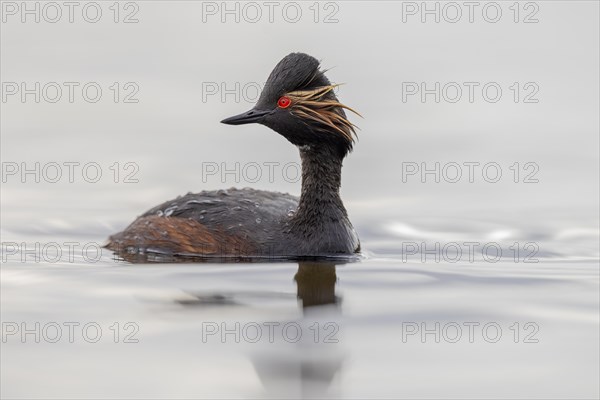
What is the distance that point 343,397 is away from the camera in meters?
9.00

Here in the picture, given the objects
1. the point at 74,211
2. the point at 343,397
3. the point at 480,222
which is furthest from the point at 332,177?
the point at 343,397

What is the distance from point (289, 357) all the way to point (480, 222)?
249 inches

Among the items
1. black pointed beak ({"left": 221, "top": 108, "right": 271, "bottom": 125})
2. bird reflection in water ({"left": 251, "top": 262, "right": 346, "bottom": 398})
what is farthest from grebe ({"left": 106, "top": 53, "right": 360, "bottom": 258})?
bird reflection in water ({"left": 251, "top": 262, "right": 346, "bottom": 398})

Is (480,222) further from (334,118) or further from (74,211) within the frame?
(74,211)

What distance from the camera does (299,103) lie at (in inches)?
539

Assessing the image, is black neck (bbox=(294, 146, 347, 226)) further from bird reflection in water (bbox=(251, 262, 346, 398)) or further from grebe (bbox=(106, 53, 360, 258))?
bird reflection in water (bbox=(251, 262, 346, 398))

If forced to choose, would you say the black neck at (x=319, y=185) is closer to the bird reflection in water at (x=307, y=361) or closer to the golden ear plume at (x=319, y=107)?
the golden ear plume at (x=319, y=107)

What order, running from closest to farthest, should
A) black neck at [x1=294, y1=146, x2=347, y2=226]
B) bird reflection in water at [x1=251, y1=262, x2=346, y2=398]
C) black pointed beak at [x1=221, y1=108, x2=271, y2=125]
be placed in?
bird reflection in water at [x1=251, y1=262, x2=346, y2=398]
black pointed beak at [x1=221, y1=108, x2=271, y2=125]
black neck at [x1=294, y1=146, x2=347, y2=226]

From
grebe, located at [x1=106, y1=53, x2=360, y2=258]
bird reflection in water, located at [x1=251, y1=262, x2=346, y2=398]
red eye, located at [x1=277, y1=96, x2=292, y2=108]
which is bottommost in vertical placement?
bird reflection in water, located at [x1=251, y1=262, x2=346, y2=398]

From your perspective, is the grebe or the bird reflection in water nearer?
the bird reflection in water

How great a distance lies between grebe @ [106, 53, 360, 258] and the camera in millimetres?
13688

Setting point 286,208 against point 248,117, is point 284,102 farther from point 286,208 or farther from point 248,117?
point 286,208

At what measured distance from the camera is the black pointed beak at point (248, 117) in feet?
44.2

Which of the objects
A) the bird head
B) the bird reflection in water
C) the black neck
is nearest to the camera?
the bird reflection in water
